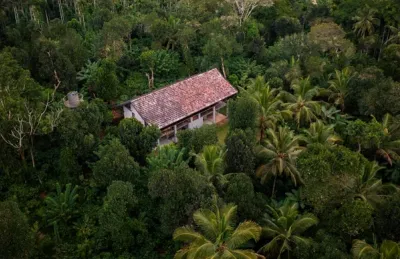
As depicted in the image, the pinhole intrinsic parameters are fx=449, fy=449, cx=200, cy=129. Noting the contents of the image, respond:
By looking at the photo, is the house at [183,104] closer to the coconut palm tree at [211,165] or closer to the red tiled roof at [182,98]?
the red tiled roof at [182,98]

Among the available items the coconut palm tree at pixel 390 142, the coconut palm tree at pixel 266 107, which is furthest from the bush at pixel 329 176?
the coconut palm tree at pixel 266 107

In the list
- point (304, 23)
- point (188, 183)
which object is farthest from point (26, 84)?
point (304, 23)

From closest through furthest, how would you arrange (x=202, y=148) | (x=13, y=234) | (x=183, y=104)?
(x=13, y=234), (x=202, y=148), (x=183, y=104)

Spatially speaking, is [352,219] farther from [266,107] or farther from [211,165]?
[266,107]

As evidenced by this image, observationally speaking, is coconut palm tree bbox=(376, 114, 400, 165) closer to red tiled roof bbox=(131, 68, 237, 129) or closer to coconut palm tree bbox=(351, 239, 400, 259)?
coconut palm tree bbox=(351, 239, 400, 259)

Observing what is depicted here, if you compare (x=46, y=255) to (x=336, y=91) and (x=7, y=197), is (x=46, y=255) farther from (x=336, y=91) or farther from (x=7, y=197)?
(x=336, y=91)

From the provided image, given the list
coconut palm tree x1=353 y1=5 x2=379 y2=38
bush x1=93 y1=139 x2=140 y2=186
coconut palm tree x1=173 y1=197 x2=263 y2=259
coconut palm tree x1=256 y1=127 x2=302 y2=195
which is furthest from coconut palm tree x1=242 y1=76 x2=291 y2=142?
coconut palm tree x1=353 y1=5 x2=379 y2=38

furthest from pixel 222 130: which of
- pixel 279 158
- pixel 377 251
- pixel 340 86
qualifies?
pixel 377 251
